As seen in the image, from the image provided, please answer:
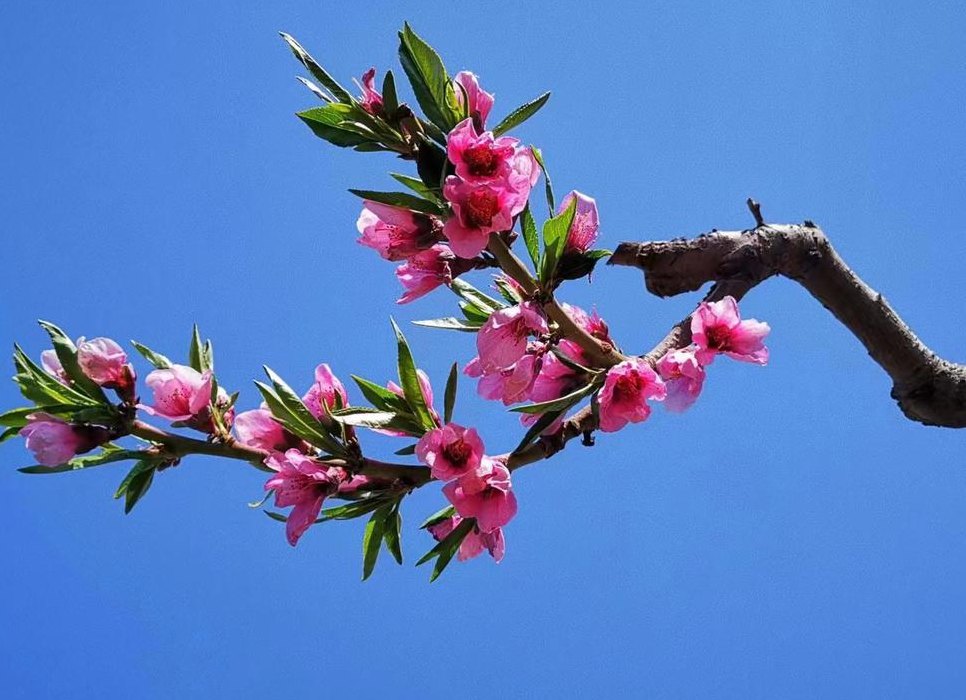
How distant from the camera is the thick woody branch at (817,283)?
186 centimetres

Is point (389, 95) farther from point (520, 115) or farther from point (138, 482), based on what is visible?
point (138, 482)

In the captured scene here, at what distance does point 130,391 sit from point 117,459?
4.7 inches

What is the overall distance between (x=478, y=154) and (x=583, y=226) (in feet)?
1.00

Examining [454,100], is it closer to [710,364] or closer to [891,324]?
[710,364]

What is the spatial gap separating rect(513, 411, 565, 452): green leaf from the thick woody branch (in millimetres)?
328

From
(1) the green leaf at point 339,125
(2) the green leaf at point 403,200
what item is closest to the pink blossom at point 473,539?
(2) the green leaf at point 403,200

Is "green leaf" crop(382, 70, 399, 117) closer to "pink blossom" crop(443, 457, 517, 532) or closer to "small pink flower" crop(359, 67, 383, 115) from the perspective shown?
"small pink flower" crop(359, 67, 383, 115)

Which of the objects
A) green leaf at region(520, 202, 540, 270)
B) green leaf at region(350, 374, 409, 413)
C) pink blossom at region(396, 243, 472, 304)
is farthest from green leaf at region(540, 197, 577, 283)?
green leaf at region(350, 374, 409, 413)

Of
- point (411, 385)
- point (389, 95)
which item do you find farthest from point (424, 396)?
point (389, 95)

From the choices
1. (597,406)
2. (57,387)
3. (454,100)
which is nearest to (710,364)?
(597,406)

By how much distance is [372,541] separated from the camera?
Answer: 1778mm

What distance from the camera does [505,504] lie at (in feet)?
5.19

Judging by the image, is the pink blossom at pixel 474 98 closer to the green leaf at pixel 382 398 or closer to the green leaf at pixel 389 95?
the green leaf at pixel 389 95

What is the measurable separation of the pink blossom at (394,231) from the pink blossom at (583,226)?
0.25 metres
